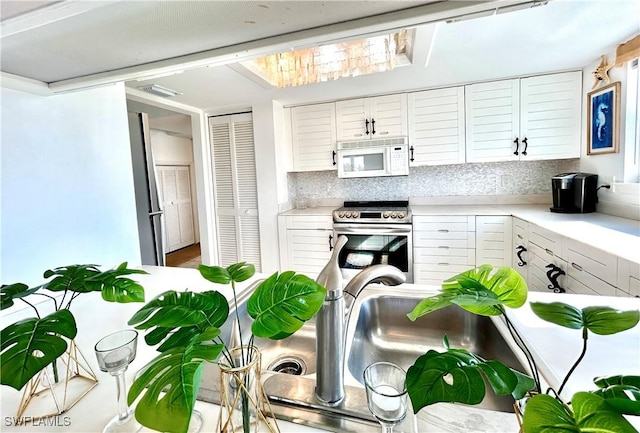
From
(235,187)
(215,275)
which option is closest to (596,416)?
(215,275)

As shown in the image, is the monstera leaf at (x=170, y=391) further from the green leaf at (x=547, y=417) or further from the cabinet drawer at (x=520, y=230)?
the cabinet drawer at (x=520, y=230)

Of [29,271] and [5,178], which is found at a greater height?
[5,178]

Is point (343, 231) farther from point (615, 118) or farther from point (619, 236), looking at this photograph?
point (615, 118)

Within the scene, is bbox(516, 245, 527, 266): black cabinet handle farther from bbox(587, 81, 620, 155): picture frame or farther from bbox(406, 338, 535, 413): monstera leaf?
bbox(406, 338, 535, 413): monstera leaf

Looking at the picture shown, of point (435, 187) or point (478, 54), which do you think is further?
point (435, 187)

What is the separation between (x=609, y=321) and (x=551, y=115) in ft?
10.3

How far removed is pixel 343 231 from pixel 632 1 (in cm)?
242

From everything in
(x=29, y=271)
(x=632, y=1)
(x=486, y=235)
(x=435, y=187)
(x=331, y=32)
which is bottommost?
(x=486, y=235)

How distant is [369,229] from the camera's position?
296cm

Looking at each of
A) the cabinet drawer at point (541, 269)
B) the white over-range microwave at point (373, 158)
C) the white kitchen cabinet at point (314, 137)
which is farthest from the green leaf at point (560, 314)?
the white kitchen cabinet at point (314, 137)

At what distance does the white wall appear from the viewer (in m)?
1.09

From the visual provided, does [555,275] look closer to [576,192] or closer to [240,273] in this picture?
[576,192]

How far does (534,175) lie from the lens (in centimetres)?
308

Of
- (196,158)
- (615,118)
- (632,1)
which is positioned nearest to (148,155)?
(196,158)
